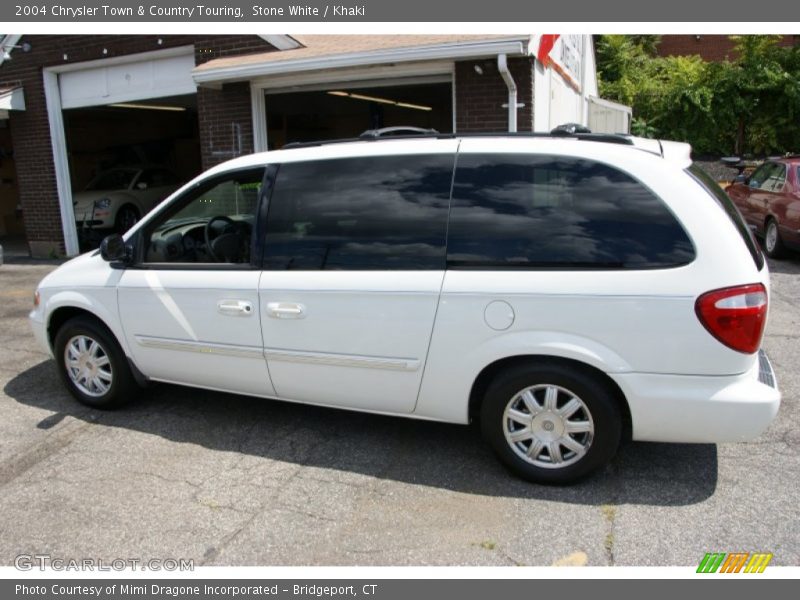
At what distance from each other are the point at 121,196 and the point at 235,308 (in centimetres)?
1144

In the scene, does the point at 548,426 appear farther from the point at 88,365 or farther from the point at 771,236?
the point at 771,236

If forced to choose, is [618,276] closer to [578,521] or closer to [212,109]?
[578,521]

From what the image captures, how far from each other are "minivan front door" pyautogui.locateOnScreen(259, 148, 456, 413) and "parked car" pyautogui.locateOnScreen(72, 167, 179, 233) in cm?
1100

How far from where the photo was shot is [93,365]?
4.76 metres

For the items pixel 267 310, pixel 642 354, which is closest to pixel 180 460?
pixel 267 310

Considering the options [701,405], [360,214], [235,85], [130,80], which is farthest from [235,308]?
[130,80]

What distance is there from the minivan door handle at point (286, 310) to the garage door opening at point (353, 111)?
9.18m

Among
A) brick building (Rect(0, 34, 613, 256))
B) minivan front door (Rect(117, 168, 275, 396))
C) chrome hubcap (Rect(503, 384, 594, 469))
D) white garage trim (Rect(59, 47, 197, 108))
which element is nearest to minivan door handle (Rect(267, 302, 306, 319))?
minivan front door (Rect(117, 168, 275, 396))

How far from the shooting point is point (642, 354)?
3217 mm

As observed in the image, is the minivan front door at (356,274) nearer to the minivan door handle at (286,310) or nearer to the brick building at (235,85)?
the minivan door handle at (286,310)

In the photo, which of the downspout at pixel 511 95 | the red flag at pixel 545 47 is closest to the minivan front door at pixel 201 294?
the downspout at pixel 511 95

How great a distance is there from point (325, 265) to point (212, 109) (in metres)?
6.85

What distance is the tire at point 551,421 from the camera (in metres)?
3.36

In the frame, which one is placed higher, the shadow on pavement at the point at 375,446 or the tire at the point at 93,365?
the tire at the point at 93,365
